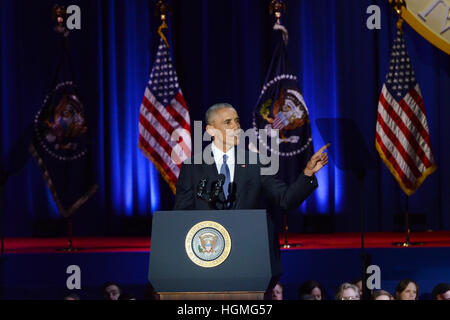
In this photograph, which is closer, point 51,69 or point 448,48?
point 448,48

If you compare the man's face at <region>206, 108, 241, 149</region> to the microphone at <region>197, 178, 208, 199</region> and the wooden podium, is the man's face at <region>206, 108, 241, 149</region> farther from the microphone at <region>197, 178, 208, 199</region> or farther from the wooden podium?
the wooden podium

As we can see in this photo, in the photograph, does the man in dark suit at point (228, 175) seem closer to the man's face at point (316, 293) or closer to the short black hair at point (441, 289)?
the man's face at point (316, 293)

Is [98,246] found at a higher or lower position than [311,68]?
lower

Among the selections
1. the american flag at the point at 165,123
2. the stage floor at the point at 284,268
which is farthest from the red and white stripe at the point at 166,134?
the stage floor at the point at 284,268

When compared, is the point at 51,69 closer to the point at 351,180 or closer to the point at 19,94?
the point at 19,94

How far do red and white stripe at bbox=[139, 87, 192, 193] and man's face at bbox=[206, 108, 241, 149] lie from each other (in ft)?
12.9

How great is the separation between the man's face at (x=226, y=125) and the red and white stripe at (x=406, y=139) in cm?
385

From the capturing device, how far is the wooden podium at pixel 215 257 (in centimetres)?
271

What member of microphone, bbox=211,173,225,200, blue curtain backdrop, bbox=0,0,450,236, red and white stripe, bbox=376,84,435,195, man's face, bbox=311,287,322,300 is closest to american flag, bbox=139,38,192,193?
blue curtain backdrop, bbox=0,0,450,236

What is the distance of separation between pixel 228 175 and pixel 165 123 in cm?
408

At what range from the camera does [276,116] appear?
7152mm

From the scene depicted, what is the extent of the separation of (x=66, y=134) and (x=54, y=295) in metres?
2.28

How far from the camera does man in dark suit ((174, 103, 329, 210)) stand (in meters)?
3.18

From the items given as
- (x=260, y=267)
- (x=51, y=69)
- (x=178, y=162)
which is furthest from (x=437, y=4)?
(x=260, y=267)
